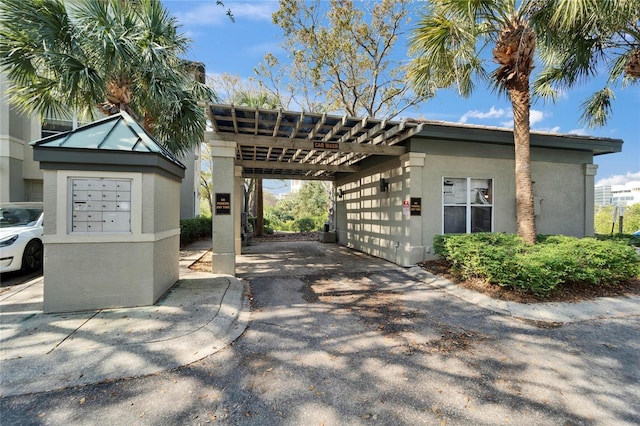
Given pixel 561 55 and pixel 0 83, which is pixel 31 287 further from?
pixel 561 55

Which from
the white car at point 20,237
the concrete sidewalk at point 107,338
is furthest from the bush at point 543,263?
the white car at point 20,237

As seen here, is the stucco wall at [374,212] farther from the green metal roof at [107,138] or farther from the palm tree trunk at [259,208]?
the green metal roof at [107,138]

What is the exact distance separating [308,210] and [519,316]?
93.9 ft

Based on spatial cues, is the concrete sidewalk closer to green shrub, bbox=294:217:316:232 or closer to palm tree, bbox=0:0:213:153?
palm tree, bbox=0:0:213:153

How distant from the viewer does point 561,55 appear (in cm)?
702

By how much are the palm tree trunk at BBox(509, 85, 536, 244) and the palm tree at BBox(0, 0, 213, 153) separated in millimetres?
8107

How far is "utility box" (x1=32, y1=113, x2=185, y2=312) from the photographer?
13.1 ft

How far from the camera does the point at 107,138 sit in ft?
14.1

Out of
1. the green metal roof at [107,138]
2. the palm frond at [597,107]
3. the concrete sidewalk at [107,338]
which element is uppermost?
the palm frond at [597,107]

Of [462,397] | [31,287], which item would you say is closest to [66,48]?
[31,287]

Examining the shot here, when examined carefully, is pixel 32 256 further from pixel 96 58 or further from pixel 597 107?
pixel 597 107

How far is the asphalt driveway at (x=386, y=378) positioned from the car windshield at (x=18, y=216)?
21.8ft

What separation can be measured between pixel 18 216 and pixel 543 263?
38.8 ft

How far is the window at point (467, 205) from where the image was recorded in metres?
7.98
